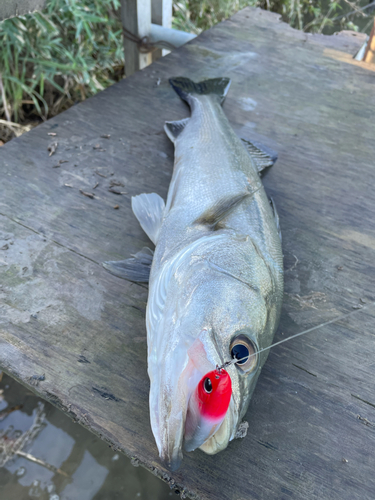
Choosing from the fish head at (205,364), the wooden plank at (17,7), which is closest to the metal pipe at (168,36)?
the wooden plank at (17,7)

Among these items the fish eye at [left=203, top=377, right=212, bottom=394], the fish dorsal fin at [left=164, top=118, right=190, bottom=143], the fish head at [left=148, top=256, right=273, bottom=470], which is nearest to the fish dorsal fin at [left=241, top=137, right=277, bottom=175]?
the fish dorsal fin at [left=164, top=118, right=190, bottom=143]

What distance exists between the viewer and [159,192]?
7.82 feet

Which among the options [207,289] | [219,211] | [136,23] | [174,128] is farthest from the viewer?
[136,23]

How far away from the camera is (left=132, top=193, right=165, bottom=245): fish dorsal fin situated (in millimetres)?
2049

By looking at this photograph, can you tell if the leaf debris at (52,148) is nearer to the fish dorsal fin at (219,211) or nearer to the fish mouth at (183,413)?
the fish dorsal fin at (219,211)

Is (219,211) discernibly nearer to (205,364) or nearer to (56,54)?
(205,364)

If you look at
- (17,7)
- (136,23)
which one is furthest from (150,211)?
(136,23)

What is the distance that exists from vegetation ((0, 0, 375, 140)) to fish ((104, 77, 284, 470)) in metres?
2.49

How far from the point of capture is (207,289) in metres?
1.44

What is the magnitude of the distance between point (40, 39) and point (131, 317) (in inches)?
142

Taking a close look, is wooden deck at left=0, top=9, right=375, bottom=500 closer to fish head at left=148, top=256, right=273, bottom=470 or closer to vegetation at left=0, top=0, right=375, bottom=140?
fish head at left=148, top=256, right=273, bottom=470

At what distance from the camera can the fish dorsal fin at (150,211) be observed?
2.05 meters

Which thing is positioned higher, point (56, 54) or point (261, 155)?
point (56, 54)

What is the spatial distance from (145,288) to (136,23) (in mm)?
3237
